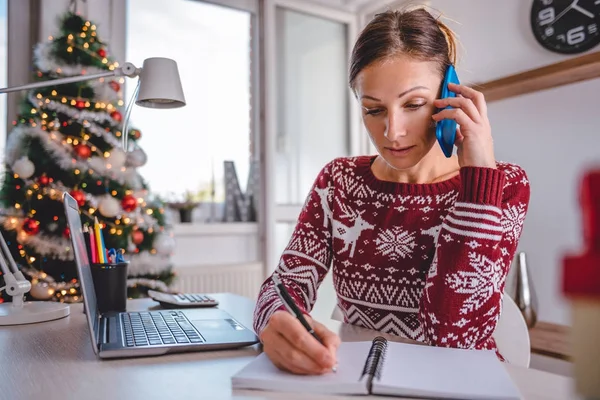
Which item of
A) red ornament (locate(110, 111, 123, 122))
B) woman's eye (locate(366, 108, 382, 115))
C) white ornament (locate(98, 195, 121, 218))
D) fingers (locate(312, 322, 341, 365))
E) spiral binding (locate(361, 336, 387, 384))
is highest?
red ornament (locate(110, 111, 123, 122))

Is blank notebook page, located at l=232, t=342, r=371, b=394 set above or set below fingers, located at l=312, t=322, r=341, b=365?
below

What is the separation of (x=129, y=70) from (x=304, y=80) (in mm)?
2431

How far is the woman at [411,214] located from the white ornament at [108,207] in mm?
1194

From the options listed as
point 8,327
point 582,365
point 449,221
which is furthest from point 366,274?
point 582,365

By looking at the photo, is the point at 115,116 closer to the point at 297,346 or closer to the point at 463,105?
the point at 463,105

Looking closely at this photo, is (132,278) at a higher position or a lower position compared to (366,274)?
lower

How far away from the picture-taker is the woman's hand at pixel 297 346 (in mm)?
592

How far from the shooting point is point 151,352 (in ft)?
2.41

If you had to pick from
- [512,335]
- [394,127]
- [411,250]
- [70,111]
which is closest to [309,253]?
[411,250]

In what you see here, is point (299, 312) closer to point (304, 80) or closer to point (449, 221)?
point (449, 221)

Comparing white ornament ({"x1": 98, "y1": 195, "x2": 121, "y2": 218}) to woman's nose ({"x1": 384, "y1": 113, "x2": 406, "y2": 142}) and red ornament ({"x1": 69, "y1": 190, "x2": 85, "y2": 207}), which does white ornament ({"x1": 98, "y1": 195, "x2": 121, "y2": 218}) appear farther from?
woman's nose ({"x1": 384, "y1": 113, "x2": 406, "y2": 142})

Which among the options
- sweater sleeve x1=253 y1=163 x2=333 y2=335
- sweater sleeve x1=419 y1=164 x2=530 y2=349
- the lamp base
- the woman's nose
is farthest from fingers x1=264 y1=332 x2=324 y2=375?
the lamp base

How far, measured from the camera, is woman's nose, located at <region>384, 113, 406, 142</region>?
0.97 meters

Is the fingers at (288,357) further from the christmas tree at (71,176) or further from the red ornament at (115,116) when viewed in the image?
the red ornament at (115,116)
